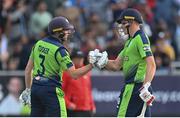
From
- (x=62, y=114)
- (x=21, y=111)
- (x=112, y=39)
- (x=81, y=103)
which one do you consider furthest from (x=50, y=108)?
(x=112, y=39)

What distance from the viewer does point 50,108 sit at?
11.3 meters

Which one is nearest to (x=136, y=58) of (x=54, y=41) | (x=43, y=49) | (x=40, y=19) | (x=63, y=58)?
(x=63, y=58)

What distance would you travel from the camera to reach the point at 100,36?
19.4 m

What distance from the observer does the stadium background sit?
56.5 ft

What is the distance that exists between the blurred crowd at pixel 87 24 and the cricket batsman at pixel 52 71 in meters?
6.23

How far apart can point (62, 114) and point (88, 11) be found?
8.87m

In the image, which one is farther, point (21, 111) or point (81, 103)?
point (21, 111)

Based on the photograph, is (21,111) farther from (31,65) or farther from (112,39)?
(31,65)

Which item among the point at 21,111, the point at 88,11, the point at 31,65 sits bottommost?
the point at 21,111

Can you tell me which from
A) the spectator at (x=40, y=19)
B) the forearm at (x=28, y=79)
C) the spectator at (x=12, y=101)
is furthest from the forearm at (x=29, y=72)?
the spectator at (x=40, y=19)

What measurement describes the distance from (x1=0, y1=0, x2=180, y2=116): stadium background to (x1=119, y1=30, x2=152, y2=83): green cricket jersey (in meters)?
5.20

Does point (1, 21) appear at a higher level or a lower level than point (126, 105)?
higher

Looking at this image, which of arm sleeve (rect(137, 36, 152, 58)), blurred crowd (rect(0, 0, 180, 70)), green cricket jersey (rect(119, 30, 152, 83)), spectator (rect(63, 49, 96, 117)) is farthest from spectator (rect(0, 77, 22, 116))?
arm sleeve (rect(137, 36, 152, 58))

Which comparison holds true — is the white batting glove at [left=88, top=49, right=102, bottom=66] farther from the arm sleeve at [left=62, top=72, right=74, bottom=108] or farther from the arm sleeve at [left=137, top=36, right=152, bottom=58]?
the arm sleeve at [left=62, top=72, right=74, bottom=108]
